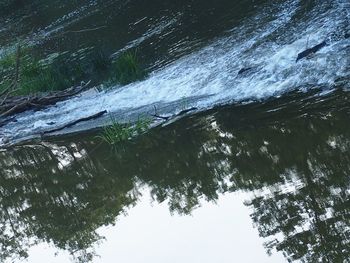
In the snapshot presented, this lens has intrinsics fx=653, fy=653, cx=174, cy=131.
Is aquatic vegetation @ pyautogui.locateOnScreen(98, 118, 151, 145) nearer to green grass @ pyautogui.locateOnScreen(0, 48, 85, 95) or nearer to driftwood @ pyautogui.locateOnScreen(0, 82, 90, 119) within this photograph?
driftwood @ pyautogui.locateOnScreen(0, 82, 90, 119)

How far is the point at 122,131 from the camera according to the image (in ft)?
47.8

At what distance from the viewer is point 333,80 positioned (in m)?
12.7

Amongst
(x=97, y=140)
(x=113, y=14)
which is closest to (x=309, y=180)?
(x=97, y=140)

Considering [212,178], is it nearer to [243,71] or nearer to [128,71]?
[243,71]

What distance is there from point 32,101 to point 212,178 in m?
9.87

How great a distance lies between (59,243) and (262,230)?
4270 mm

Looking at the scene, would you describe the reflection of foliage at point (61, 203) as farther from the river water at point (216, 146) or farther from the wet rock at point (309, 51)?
the wet rock at point (309, 51)

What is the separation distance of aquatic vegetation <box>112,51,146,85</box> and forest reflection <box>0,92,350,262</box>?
3038 mm

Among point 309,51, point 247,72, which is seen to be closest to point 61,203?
point 247,72

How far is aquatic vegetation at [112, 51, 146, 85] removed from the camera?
60.1 ft

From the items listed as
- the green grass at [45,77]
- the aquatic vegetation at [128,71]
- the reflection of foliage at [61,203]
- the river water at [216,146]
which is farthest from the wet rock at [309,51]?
the green grass at [45,77]

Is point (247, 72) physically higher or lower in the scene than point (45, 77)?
higher

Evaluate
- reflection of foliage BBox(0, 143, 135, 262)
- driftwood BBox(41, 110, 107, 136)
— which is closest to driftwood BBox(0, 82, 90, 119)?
driftwood BBox(41, 110, 107, 136)

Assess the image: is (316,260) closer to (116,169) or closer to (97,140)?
(116,169)
